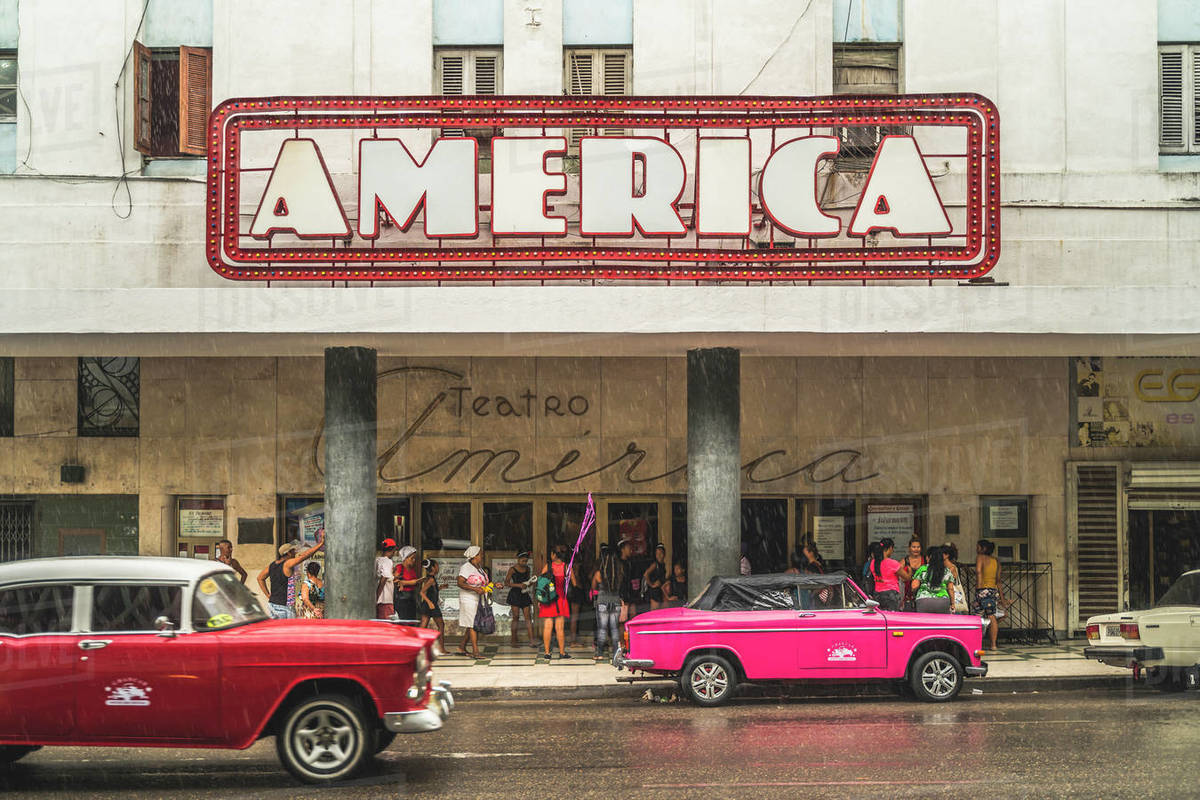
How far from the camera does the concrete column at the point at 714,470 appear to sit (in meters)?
17.2

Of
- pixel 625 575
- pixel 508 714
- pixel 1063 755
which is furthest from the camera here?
pixel 625 575

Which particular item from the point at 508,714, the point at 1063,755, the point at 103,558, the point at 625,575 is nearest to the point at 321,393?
the point at 625,575

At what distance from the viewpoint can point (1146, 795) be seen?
356 inches

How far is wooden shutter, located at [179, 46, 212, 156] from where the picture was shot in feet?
61.6

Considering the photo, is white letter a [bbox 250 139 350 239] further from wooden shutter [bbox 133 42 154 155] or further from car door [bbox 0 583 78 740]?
car door [bbox 0 583 78 740]

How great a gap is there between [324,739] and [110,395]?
12128 millimetres

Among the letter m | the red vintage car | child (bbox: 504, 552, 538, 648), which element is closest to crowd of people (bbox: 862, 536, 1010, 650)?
child (bbox: 504, 552, 538, 648)

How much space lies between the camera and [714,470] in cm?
1728

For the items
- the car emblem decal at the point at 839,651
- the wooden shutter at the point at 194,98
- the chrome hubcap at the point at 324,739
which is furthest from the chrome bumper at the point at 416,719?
the wooden shutter at the point at 194,98

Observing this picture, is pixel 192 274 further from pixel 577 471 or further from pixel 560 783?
pixel 560 783

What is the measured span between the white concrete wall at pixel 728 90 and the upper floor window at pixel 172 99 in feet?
0.98

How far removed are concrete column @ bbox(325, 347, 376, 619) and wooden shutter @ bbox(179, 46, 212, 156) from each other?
Result: 410 centimetres

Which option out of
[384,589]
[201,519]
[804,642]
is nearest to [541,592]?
[384,589]

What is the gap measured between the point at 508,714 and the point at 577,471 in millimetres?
6756
